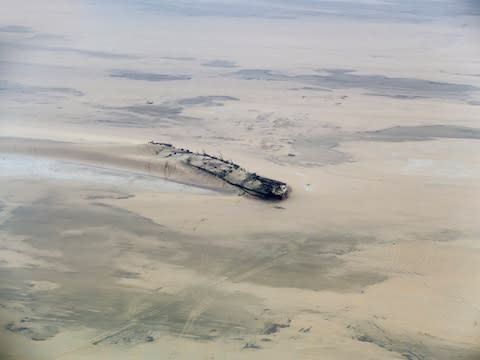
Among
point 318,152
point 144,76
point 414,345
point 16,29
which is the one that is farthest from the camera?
point 16,29

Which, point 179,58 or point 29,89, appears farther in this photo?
point 179,58

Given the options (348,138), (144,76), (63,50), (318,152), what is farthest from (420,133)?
(63,50)

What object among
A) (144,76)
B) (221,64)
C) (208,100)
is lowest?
(208,100)

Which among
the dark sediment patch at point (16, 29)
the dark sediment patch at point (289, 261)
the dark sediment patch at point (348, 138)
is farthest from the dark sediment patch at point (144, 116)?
the dark sediment patch at point (16, 29)

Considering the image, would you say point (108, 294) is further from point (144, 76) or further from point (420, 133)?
point (144, 76)

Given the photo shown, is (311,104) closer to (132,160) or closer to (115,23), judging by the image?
(132,160)

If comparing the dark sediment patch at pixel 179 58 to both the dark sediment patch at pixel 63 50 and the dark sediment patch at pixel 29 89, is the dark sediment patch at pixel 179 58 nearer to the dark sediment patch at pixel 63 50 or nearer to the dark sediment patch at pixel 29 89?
the dark sediment patch at pixel 63 50

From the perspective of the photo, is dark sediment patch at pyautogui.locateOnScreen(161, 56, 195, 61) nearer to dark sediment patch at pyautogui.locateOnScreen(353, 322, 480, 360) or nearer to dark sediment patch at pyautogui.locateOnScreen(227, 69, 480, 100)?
dark sediment patch at pyautogui.locateOnScreen(227, 69, 480, 100)
